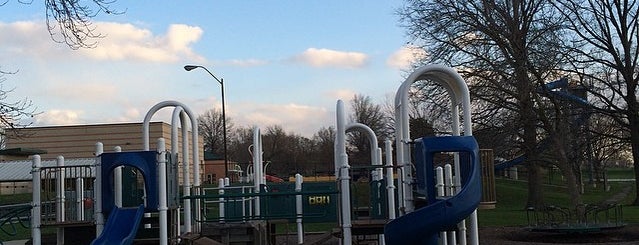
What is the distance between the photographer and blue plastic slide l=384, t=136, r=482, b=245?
923 cm

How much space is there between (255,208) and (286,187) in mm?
5258

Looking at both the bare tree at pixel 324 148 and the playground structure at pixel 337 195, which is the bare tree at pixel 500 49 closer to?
the playground structure at pixel 337 195

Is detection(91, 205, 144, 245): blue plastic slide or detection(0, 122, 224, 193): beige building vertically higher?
detection(0, 122, 224, 193): beige building

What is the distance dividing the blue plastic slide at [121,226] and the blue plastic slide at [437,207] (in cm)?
411

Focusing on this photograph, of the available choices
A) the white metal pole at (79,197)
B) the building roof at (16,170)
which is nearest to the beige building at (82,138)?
the building roof at (16,170)

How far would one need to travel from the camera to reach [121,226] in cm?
1151

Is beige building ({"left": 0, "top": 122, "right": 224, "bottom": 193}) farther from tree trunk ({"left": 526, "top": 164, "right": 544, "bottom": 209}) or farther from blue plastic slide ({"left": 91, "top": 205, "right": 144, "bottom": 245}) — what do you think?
blue plastic slide ({"left": 91, "top": 205, "right": 144, "bottom": 245})

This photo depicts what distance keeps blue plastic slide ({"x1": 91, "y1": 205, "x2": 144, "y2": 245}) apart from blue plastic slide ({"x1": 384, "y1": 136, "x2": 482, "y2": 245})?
13.5 ft

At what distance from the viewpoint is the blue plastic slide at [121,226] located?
11.0 metres

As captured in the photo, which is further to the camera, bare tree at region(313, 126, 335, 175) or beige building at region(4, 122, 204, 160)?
bare tree at region(313, 126, 335, 175)

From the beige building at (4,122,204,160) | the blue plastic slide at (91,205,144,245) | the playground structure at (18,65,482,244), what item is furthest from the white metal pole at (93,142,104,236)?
the beige building at (4,122,204,160)

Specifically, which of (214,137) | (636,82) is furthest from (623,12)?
(214,137)

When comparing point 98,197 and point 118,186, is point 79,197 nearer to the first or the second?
point 98,197

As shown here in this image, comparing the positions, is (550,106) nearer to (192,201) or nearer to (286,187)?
(286,187)
